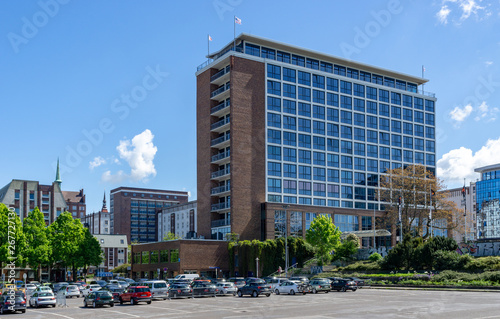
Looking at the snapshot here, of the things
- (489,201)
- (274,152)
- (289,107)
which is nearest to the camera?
(274,152)

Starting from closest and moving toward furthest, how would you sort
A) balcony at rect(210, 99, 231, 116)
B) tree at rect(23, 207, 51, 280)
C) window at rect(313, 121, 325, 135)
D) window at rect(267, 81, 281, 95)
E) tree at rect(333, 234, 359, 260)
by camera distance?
1. tree at rect(23, 207, 51, 280)
2. tree at rect(333, 234, 359, 260)
3. balcony at rect(210, 99, 231, 116)
4. window at rect(267, 81, 281, 95)
5. window at rect(313, 121, 325, 135)

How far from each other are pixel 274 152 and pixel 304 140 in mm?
7487

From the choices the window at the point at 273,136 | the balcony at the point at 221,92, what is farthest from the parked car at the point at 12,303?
the window at the point at 273,136

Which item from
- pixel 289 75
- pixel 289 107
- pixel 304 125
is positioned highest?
pixel 289 75

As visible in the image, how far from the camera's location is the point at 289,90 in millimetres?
97500

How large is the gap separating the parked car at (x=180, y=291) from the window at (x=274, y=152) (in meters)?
45.7

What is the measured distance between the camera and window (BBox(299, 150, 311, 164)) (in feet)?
322

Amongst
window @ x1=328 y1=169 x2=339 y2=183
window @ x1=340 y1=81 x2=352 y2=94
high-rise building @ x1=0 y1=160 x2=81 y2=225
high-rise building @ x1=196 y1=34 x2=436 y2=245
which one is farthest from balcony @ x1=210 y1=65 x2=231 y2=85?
high-rise building @ x1=0 y1=160 x2=81 y2=225

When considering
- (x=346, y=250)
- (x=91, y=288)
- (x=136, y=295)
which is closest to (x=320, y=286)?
(x=136, y=295)

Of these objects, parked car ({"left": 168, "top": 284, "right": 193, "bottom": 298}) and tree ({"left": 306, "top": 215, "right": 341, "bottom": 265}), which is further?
tree ({"left": 306, "top": 215, "right": 341, "bottom": 265})

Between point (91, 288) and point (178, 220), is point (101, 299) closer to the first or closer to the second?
point (91, 288)

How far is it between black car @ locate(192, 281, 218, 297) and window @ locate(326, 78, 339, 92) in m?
59.3

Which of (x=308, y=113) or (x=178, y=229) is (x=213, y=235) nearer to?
(x=308, y=113)

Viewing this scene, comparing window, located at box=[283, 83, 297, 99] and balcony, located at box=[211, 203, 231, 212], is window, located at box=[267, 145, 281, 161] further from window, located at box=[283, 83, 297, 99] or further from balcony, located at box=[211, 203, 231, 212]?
balcony, located at box=[211, 203, 231, 212]
